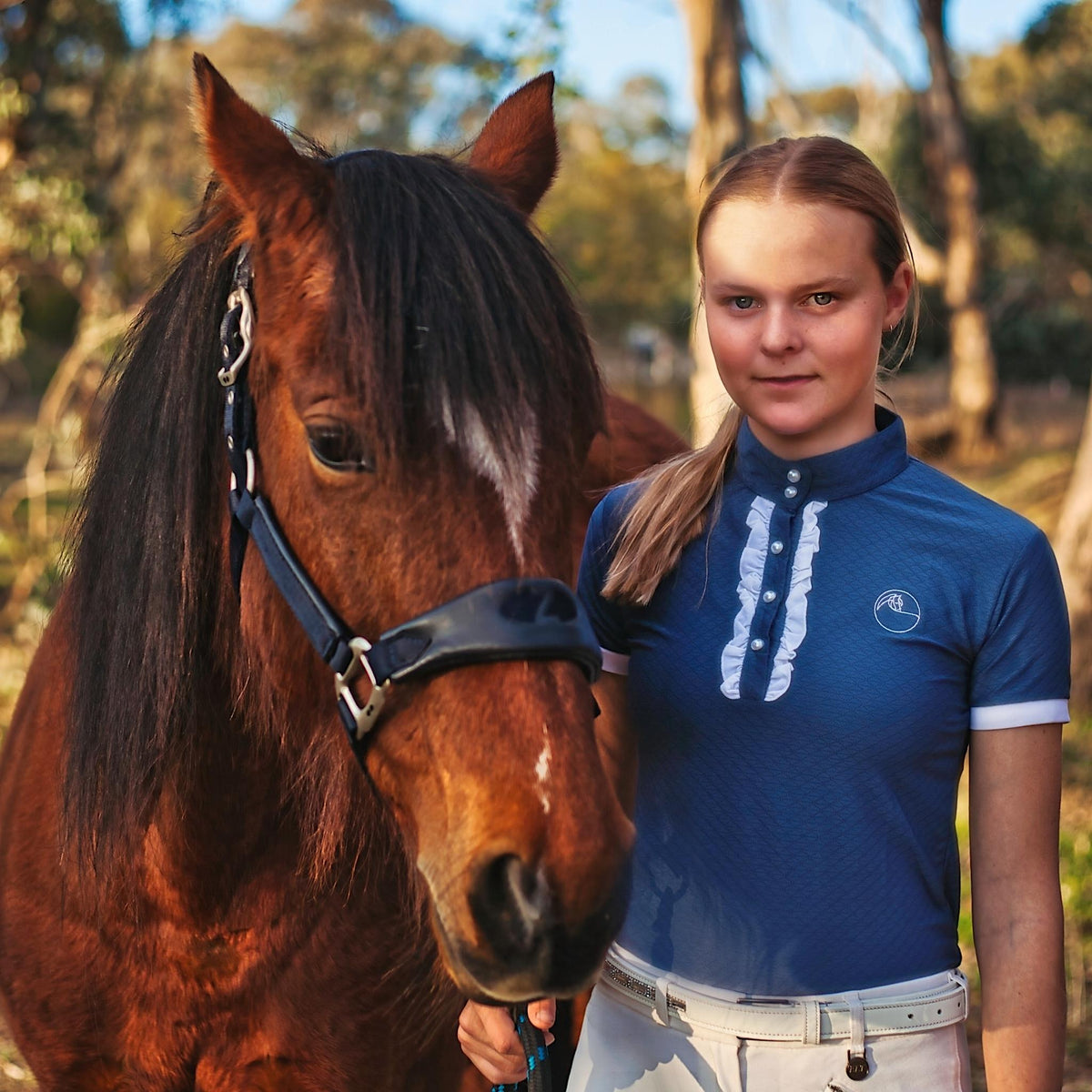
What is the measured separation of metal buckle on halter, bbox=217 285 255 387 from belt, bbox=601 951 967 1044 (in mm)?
1051

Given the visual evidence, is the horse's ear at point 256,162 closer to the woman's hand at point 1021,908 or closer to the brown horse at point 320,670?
the brown horse at point 320,670

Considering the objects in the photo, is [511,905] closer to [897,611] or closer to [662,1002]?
[662,1002]

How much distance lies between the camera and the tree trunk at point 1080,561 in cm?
561

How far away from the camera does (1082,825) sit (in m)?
4.86

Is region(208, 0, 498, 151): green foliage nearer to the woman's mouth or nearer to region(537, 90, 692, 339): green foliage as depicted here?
region(537, 90, 692, 339): green foliage

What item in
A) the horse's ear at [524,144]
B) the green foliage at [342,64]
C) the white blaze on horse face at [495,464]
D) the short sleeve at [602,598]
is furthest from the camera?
the green foliage at [342,64]


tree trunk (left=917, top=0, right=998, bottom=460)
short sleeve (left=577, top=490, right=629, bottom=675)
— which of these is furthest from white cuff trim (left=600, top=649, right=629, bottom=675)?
tree trunk (left=917, top=0, right=998, bottom=460)

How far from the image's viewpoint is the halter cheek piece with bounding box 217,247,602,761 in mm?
1363

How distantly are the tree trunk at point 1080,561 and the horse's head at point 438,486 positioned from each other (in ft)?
15.4

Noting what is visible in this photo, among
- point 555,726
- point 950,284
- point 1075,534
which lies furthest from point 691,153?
point 950,284

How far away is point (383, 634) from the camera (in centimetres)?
145

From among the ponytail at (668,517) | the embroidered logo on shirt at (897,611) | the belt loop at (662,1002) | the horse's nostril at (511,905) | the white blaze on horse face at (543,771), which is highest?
the ponytail at (668,517)

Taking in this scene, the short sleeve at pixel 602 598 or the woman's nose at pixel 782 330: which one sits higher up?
the woman's nose at pixel 782 330

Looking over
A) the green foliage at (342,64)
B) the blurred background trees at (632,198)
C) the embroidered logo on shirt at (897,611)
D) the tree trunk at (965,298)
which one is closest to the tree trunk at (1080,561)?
the blurred background trees at (632,198)
